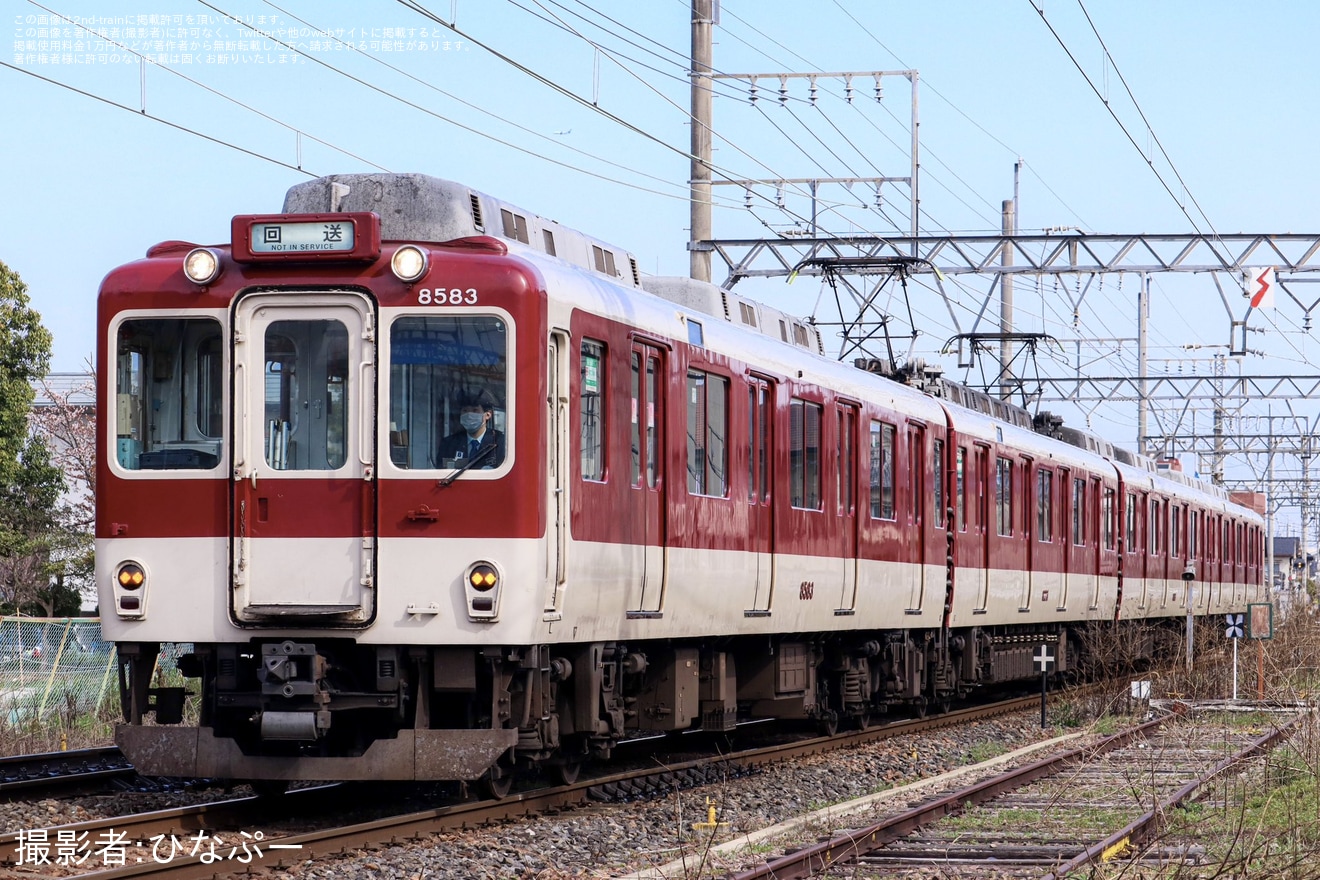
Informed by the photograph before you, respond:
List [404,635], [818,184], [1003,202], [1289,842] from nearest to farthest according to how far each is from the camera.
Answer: [1289,842], [404,635], [818,184], [1003,202]

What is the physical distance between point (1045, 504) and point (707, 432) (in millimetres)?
11563

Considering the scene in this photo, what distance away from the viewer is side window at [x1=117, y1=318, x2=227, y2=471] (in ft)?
33.1

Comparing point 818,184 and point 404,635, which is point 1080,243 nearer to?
point 818,184

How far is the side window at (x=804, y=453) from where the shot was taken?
14.1m

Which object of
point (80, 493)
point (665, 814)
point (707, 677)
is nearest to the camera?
point (665, 814)

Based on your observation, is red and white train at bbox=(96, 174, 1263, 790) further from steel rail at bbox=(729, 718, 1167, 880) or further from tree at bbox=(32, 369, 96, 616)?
tree at bbox=(32, 369, 96, 616)

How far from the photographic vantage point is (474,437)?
32.4 feet

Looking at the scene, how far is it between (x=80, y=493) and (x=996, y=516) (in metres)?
32.3

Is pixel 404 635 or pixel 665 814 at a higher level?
pixel 404 635

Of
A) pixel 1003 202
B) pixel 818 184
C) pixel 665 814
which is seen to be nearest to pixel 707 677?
pixel 665 814

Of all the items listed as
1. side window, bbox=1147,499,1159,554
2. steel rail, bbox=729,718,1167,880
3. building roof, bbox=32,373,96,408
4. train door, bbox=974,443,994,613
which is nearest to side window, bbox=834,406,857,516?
steel rail, bbox=729,718,1167,880

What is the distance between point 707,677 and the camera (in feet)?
43.1

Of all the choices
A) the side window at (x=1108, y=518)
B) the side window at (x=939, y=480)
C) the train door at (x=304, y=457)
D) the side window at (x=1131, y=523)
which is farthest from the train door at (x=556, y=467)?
the side window at (x=1131, y=523)

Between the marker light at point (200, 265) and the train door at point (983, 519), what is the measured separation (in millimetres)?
11533
